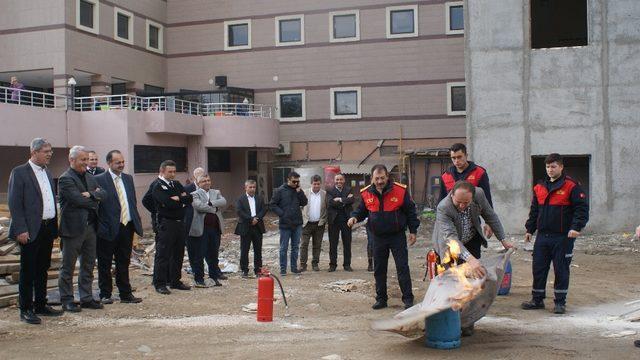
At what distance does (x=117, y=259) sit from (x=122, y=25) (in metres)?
22.5

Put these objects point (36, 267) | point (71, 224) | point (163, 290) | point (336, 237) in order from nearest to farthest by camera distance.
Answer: point (36, 267) < point (71, 224) < point (163, 290) < point (336, 237)

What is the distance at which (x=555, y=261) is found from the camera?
329 inches

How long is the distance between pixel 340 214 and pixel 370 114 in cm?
1789

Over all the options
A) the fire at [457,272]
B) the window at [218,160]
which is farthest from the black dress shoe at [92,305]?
the window at [218,160]

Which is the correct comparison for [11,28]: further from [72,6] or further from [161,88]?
[161,88]

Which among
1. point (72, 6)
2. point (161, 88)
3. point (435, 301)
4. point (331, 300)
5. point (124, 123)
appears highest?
point (72, 6)

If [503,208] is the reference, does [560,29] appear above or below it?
above

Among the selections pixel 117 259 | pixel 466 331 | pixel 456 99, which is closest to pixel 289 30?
pixel 456 99

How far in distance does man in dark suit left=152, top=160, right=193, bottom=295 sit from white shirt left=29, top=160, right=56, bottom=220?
1833 mm

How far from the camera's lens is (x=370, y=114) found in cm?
3033

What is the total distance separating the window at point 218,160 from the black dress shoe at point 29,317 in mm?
21906

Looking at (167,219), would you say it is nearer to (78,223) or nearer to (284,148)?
(78,223)

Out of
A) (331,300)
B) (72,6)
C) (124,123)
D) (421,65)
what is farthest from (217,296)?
(421,65)

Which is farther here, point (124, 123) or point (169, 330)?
point (124, 123)
